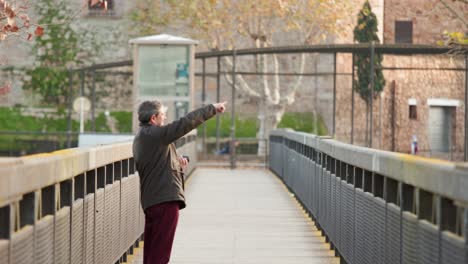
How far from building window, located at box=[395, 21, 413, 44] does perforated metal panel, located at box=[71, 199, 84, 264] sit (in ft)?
161

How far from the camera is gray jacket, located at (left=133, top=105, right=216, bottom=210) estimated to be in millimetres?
9992

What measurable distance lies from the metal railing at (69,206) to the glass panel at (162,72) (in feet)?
56.7

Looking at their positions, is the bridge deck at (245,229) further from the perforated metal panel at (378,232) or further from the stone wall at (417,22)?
the stone wall at (417,22)

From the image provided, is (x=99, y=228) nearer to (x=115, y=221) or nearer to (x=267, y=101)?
(x=115, y=221)

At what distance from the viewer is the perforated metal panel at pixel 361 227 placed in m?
10.3

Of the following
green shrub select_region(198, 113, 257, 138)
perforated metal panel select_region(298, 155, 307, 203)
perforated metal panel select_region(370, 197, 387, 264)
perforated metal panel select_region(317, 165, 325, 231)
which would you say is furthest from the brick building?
perforated metal panel select_region(370, 197, 387, 264)

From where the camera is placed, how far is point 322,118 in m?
50.9

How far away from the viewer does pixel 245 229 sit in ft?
54.9

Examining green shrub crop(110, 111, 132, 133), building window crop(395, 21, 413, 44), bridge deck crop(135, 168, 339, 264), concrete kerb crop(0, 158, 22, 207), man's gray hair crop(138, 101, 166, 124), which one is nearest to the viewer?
concrete kerb crop(0, 158, 22, 207)

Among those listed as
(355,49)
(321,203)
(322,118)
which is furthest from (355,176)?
(322,118)

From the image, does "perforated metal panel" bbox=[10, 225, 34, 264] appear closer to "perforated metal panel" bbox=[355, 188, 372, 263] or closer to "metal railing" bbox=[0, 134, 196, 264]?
"metal railing" bbox=[0, 134, 196, 264]

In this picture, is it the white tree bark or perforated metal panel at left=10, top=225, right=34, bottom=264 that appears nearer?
perforated metal panel at left=10, top=225, right=34, bottom=264

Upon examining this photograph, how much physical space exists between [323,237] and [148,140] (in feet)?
19.5

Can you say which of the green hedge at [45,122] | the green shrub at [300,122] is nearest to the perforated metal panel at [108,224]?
the green shrub at [300,122]
